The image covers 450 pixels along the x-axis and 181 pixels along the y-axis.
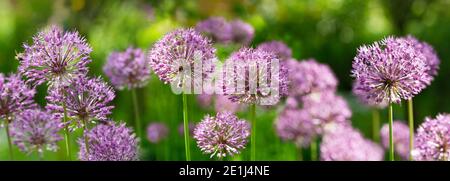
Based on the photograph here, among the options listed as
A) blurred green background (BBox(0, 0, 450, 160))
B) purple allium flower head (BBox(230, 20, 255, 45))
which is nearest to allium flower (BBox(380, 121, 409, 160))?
blurred green background (BBox(0, 0, 450, 160))

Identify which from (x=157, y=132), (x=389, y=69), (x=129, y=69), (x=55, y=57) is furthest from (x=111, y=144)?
(x=157, y=132)

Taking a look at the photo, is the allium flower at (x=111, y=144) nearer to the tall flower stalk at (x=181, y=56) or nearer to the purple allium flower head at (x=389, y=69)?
the tall flower stalk at (x=181, y=56)

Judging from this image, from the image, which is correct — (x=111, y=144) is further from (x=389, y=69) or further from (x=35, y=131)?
(x=389, y=69)

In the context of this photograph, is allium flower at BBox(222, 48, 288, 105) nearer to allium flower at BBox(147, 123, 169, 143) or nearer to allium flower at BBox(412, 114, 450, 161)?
allium flower at BBox(412, 114, 450, 161)

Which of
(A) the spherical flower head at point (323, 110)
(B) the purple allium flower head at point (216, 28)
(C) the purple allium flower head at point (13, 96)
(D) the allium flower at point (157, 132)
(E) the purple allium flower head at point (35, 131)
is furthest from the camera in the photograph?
(D) the allium flower at point (157, 132)

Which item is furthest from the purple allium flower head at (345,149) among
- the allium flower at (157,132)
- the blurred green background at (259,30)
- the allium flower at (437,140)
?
the allium flower at (157,132)
